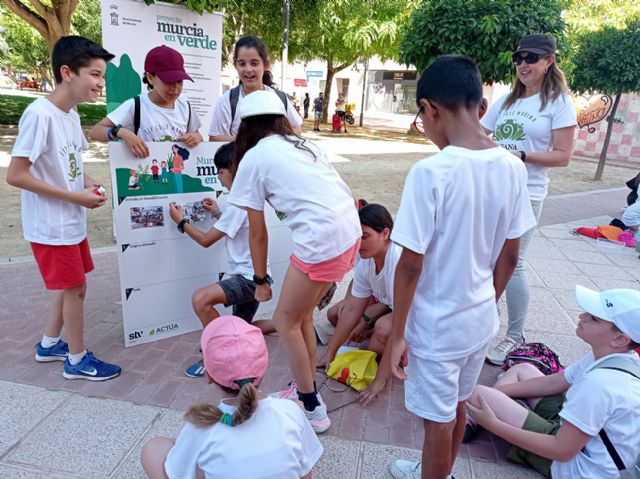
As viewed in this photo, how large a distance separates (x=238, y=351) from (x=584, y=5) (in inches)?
848

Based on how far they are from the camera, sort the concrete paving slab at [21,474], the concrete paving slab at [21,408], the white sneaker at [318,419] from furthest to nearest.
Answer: the white sneaker at [318,419]
the concrete paving slab at [21,408]
the concrete paving slab at [21,474]

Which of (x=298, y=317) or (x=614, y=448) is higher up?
(x=298, y=317)

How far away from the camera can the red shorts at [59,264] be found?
253cm

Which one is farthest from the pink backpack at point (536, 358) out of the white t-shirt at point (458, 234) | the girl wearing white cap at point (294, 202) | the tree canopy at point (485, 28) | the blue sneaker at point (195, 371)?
the tree canopy at point (485, 28)

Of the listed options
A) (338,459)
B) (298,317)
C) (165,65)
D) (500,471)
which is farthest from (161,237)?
(500,471)

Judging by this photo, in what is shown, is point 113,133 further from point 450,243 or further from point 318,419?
point 450,243

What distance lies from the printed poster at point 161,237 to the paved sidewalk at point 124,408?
0.21 m

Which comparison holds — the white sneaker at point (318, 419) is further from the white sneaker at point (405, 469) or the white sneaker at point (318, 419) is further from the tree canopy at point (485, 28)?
the tree canopy at point (485, 28)

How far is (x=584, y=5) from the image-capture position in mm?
17734

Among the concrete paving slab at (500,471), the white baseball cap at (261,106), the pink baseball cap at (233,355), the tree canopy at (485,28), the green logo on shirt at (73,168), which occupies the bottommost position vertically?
the concrete paving slab at (500,471)

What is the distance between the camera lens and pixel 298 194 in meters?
2.04

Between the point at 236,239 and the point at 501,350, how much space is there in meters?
1.98

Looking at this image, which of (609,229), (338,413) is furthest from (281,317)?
(609,229)

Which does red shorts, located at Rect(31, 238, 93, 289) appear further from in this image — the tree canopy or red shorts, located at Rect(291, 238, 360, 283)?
the tree canopy
